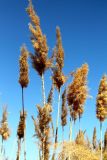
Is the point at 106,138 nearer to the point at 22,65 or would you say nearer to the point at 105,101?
the point at 105,101

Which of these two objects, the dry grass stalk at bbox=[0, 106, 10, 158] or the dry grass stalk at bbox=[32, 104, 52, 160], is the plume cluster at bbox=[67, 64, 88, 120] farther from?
the dry grass stalk at bbox=[0, 106, 10, 158]

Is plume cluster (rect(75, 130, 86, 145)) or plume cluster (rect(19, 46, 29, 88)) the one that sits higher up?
plume cluster (rect(19, 46, 29, 88))

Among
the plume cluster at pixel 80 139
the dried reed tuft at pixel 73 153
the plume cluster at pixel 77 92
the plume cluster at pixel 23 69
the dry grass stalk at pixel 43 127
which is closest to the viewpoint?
the dry grass stalk at pixel 43 127

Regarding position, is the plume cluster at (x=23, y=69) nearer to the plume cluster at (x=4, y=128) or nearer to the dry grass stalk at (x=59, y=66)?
the dry grass stalk at (x=59, y=66)

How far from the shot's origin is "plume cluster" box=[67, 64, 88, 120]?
1794 cm

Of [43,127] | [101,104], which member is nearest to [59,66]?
[43,127]

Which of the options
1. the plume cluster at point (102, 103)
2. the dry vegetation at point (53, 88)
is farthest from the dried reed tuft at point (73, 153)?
the plume cluster at point (102, 103)

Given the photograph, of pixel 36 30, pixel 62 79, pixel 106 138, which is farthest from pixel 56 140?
pixel 106 138

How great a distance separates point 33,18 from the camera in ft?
58.3

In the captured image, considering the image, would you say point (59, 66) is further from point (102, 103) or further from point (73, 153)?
point (102, 103)

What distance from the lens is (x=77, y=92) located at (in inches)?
715

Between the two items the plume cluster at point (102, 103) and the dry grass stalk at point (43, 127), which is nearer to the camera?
the dry grass stalk at point (43, 127)

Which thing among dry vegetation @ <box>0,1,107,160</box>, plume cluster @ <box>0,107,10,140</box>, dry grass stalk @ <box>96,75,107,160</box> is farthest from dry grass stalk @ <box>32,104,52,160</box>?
plume cluster @ <box>0,107,10,140</box>

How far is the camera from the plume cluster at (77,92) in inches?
706
